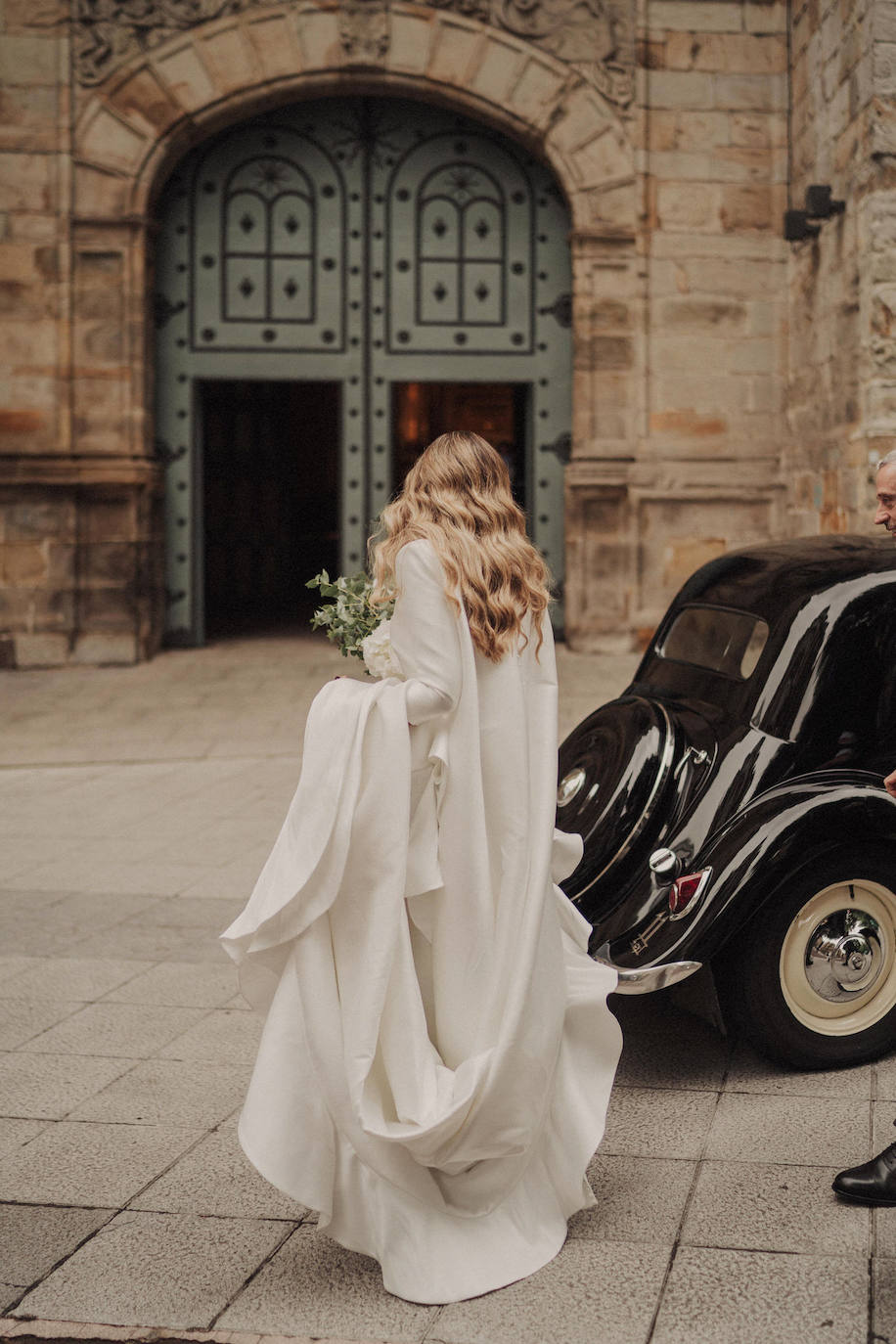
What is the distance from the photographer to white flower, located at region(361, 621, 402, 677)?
3.31 metres

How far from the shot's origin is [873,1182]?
335 cm

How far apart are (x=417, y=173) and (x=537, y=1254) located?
37.6 ft

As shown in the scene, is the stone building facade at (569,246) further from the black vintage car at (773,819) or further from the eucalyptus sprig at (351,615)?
the eucalyptus sprig at (351,615)

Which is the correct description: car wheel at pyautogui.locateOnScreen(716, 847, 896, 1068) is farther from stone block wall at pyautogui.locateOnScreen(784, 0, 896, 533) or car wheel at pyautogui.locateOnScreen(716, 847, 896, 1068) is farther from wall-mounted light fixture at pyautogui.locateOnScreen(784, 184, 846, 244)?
wall-mounted light fixture at pyautogui.locateOnScreen(784, 184, 846, 244)

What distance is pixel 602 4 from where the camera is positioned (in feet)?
41.3

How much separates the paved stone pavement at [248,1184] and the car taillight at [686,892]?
0.53m

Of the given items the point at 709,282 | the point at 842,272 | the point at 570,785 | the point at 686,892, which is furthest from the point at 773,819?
the point at 709,282

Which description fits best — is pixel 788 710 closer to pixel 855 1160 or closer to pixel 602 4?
pixel 855 1160

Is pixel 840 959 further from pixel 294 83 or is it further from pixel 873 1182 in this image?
pixel 294 83

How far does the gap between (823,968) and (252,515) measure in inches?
582

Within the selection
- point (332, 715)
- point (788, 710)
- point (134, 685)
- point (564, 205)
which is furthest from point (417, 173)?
point (332, 715)

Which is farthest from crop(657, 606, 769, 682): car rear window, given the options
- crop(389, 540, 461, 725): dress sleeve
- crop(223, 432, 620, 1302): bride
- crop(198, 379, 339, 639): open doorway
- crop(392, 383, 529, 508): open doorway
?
crop(392, 383, 529, 508): open doorway

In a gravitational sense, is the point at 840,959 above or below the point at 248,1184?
above

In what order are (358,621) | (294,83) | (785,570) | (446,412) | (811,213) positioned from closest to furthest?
1. (358,621)
2. (785,570)
3. (811,213)
4. (294,83)
5. (446,412)
